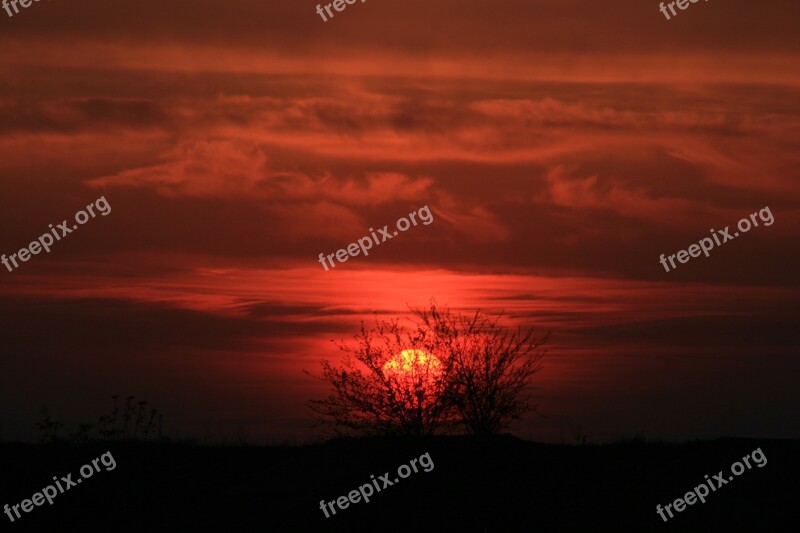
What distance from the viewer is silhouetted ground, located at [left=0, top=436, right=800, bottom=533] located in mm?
18672

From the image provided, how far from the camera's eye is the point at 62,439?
83.8ft

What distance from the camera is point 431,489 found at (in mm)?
20359

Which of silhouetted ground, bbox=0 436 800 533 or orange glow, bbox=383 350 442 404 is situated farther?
orange glow, bbox=383 350 442 404

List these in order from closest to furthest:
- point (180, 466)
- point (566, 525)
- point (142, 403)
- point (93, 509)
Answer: point (566, 525) < point (93, 509) < point (180, 466) < point (142, 403)

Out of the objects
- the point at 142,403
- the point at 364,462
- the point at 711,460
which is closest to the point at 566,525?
the point at 711,460

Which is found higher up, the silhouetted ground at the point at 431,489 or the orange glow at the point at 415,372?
the orange glow at the point at 415,372

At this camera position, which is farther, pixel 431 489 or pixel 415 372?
pixel 415 372

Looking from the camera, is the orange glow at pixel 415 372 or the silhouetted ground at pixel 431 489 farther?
the orange glow at pixel 415 372

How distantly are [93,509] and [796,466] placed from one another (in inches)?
517

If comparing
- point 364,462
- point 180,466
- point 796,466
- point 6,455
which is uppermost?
point 6,455

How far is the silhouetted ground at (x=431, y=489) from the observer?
61.3ft

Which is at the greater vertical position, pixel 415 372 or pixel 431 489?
pixel 415 372

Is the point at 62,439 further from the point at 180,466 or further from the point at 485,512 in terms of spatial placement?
the point at 485,512

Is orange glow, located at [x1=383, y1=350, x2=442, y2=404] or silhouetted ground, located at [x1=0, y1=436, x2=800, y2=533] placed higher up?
orange glow, located at [x1=383, y1=350, x2=442, y2=404]
